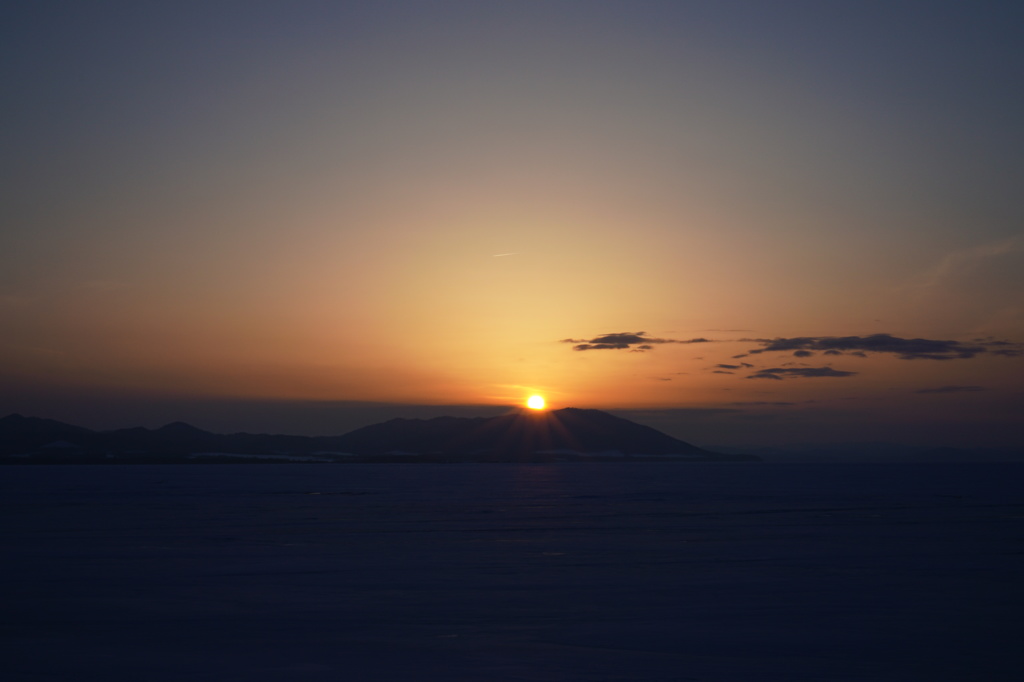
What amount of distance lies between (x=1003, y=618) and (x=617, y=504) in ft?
126

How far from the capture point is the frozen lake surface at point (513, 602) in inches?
560

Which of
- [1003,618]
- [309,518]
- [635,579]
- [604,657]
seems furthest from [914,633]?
[309,518]

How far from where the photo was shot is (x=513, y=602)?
775 inches

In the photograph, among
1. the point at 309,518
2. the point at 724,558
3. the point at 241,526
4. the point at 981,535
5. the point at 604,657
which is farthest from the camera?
the point at 309,518

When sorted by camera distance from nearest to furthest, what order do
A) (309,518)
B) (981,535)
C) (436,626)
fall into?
(436,626) → (981,535) → (309,518)

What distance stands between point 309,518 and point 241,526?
214 inches

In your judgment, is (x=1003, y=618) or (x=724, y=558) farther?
(x=724, y=558)

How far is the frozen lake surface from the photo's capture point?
14.2 metres

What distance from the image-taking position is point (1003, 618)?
17953mm

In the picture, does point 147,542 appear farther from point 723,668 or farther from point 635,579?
point 723,668

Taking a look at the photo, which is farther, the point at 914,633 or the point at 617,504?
the point at 617,504

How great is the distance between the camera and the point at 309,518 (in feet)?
147

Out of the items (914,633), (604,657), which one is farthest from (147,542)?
(914,633)

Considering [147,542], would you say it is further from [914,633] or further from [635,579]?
[914,633]
